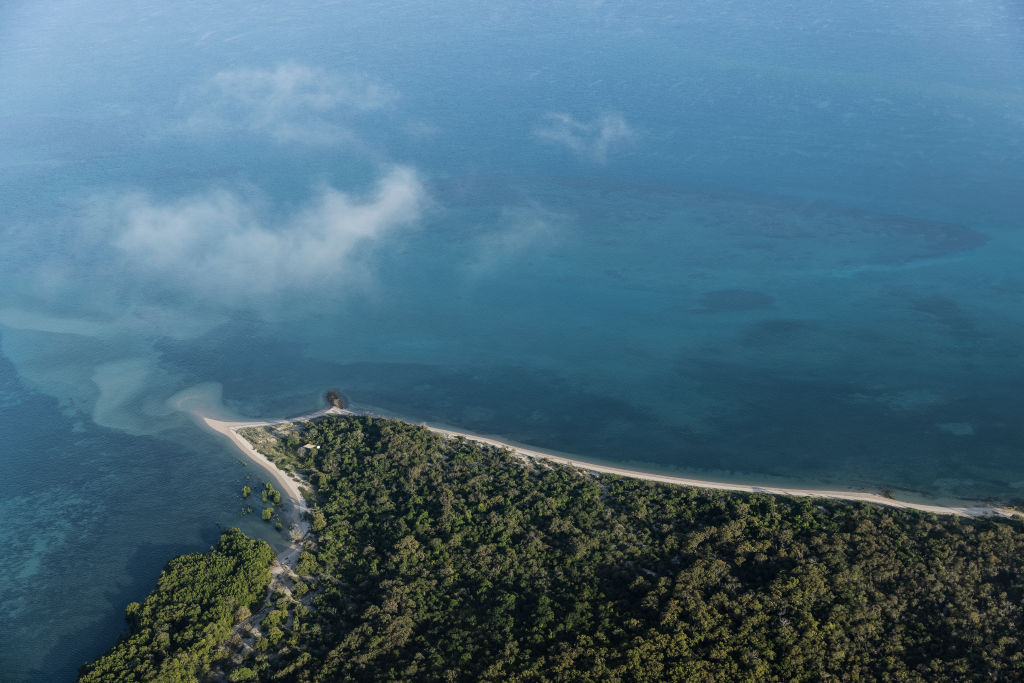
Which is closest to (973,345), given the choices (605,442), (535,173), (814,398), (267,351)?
(814,398)

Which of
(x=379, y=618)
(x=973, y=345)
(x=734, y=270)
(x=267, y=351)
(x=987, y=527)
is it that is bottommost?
(x=379, y=618)

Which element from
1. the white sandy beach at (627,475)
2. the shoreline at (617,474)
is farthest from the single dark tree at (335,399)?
the white sandy beach at (627,475)

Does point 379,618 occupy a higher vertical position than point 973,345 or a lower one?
lower

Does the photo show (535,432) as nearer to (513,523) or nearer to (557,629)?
(513,523)

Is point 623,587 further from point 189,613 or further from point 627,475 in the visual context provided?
point 189,613

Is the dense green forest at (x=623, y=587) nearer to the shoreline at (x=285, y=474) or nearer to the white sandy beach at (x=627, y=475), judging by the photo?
the shoreline at (x=285, y=474)

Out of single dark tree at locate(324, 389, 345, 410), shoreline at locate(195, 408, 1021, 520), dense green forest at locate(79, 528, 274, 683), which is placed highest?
single dark tree at locate(324, 389, 345, 410)

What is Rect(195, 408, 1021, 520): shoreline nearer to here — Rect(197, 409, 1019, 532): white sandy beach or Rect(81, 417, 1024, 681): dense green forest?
Rect(197, 409, 1019, 532): white sandy beach

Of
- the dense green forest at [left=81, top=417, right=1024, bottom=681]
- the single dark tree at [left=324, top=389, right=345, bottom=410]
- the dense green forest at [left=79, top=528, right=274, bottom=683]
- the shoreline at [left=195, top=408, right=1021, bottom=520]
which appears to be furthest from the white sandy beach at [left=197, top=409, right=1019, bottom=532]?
the dense green forest at [left=79, top=528, right=274, bottom=683]
